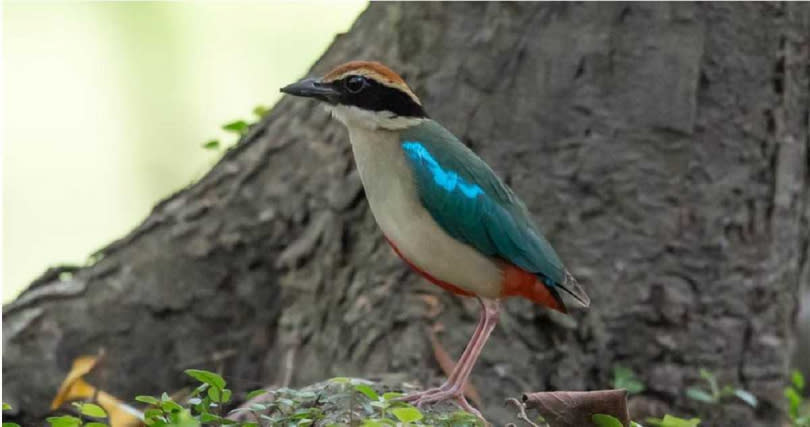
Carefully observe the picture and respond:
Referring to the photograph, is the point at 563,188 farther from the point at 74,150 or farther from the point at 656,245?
the point at 74,150

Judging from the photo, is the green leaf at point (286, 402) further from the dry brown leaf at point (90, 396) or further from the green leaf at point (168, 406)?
the dry brown leaf at point (90, 396)

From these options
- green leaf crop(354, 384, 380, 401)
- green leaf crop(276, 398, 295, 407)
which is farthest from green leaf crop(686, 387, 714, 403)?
green leaf crop(276, 398, 295, 407)

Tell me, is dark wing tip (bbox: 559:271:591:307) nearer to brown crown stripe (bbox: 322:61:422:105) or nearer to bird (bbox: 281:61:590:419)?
bird (bbox: 281:61:590:419)

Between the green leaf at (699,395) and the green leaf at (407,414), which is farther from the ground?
the green leaf at (407,414)

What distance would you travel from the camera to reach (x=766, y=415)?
680 cm

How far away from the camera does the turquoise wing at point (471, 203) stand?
4.97 metres

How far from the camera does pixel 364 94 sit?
5059 mm

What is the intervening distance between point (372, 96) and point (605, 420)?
1.61m

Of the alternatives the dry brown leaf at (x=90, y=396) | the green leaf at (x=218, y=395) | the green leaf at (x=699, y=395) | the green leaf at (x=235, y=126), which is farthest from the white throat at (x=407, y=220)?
the green leaf at (x=235, y=126)

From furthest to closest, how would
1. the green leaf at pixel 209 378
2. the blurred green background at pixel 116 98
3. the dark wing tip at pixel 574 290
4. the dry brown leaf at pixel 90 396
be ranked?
the blurred green background at pixel 116 98, the dry brown leaf at pixel 90 396, the dark wing tip at pixel 574 290, the green leaf at pixel 209 378

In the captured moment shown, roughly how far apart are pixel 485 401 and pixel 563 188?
44.4 inches

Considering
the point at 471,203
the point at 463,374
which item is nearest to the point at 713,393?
the point at 463,374

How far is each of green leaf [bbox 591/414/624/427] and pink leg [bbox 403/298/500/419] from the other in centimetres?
64

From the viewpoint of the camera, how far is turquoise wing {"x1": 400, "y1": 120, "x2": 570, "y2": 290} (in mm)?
4969
